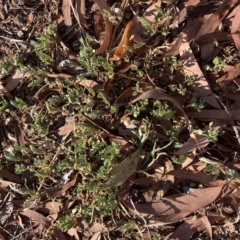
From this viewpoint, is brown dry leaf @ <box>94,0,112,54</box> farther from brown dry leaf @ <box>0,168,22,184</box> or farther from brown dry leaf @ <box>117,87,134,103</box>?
brown dry leaf @ <box>0,168,22,184</box>

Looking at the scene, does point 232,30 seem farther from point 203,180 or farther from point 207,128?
point 203,180

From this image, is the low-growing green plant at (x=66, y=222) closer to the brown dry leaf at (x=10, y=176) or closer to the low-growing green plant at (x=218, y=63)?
the brown dry leaf at (x=10, y=176)

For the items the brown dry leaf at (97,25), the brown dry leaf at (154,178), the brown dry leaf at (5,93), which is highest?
the brown dry leaf at (97,25)

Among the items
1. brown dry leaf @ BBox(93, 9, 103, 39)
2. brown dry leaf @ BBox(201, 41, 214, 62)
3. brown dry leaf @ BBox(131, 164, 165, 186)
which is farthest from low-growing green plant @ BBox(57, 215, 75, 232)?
brown dry leaf @ BBox(201, 41, 214, 62)

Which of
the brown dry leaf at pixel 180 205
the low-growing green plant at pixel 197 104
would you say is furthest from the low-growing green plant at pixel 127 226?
the low-growing green plant at pixel 197 104

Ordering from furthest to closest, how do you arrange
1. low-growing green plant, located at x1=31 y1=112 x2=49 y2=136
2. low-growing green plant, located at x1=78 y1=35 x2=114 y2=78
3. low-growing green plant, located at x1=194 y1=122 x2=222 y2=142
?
low-growing green plant, located at x1=31 y1=112 x2=49 y2=136, low-growing green plant, located at x1=78 y1=35 x2=114 y2=78, low-growing green plant, located at x1=194 y1=122 x2=222 y2=142

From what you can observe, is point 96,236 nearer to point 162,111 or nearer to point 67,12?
point 162,111
